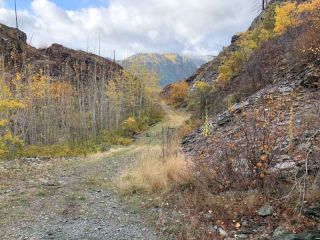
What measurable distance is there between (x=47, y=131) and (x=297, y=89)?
Answer: 12.9 meters

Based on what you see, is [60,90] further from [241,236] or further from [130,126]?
[241,236]

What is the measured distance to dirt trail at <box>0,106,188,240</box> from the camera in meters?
6.52

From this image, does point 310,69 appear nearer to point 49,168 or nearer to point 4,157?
point 49,168

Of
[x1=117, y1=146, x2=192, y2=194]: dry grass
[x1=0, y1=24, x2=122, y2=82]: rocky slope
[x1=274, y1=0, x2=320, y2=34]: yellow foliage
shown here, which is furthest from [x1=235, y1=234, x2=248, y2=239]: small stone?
[x1=0, y1=24, x2=122, y2=82]: rocky slope

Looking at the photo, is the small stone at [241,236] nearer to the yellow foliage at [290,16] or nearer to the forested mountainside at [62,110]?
the forested mountainside at [62,110]

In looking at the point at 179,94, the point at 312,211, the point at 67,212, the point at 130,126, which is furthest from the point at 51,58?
the point at 312,211

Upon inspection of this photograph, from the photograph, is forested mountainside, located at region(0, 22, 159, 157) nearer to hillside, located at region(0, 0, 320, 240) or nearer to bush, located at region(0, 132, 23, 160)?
bush, located at region(0, 132, 23, 160)

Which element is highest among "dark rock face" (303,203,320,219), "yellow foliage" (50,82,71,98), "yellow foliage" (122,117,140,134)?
"yellow foliage" (50,82,71,98)

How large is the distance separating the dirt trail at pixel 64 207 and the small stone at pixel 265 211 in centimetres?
171

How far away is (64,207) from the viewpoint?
310 inches

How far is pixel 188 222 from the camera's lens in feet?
21.3

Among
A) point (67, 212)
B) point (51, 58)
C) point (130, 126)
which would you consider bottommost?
point (67, 212)

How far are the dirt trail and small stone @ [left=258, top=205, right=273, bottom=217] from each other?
1.71 m

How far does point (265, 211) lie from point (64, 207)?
13.2ft
